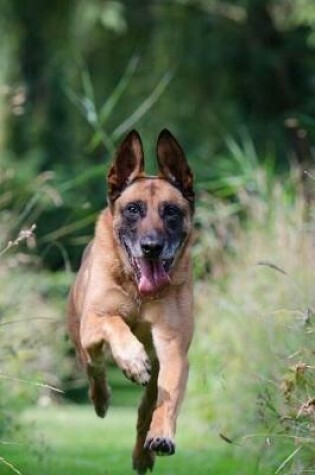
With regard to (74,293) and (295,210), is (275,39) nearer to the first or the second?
(295,210)

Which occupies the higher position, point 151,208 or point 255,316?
point 151,208

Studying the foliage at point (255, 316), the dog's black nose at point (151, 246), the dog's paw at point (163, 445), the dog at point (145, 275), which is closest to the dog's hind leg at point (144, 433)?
the dog at point (145, 275)

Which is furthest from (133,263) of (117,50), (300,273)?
(117,50)

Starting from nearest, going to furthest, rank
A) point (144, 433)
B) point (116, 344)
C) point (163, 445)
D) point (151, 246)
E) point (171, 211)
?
point (163, 445), point (116, 344), point (151, 246), point (171, 211), point (144, 433)

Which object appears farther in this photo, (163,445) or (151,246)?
(151,246)

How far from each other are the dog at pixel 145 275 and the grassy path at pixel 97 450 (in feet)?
3.20

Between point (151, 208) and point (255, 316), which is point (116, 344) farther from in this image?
point (255, 316)

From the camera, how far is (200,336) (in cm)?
1596

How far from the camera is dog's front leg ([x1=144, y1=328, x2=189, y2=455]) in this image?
9.06 m

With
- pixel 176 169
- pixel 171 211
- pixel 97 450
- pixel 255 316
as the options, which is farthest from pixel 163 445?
pixel 255 316

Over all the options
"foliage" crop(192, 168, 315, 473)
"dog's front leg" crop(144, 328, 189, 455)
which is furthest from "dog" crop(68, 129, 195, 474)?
"foliage" crop(192, 168, 315, 473)

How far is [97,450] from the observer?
1361 cm

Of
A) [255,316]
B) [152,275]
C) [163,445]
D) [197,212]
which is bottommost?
[197,212]

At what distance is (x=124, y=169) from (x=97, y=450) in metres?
3.97
